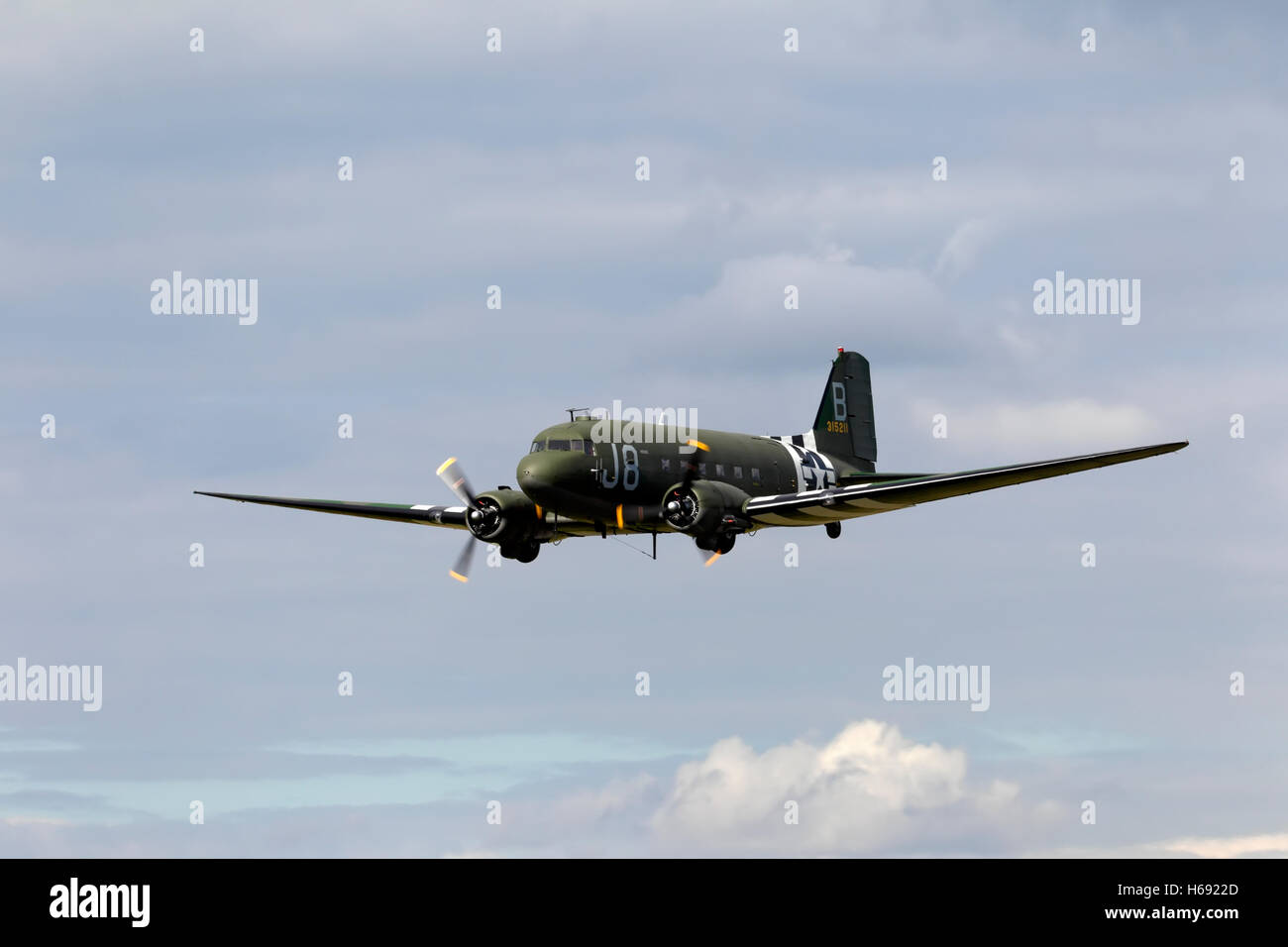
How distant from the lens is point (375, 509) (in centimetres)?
6131

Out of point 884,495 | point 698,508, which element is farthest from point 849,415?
point 698,508

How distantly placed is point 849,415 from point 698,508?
16726 mm

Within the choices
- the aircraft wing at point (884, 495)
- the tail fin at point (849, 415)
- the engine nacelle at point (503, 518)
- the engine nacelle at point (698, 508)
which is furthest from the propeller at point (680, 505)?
the tail fin at point (849, 415)

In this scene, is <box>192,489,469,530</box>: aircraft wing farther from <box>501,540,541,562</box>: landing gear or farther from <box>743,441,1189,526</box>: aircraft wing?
<box>743,441,1189,526</box>: aircraft wing

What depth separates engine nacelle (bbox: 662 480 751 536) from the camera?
54.4m

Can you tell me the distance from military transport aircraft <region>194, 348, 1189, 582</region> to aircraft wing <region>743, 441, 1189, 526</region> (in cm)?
3

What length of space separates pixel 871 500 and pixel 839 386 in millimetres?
14945

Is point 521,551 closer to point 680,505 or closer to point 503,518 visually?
point 503,518

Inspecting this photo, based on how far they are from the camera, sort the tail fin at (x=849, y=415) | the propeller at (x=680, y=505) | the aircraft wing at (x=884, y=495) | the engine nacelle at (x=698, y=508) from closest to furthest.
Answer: the aircraft wing at (x=884, y=495) < the engine nacelle at (x=698, y=508) < the propeller at (x=680, y=505) < the tail fin at (x=849, y=415)

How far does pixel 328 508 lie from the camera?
204 feet

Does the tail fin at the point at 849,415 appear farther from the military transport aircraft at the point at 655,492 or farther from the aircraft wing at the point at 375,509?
the aircraft wing at the point at 375,509

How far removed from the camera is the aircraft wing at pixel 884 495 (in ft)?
170

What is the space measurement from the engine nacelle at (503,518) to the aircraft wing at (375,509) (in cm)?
223
